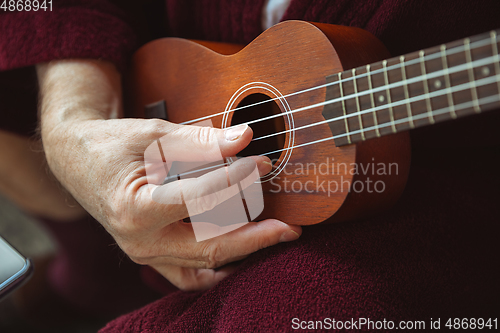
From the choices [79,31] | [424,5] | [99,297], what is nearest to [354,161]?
[424,5]

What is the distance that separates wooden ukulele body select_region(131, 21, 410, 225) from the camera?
1.58ft

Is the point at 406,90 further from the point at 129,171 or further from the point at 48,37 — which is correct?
the point at 48,37

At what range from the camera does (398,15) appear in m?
0.57

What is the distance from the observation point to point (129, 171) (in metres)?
0.58

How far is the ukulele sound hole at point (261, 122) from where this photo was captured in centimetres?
61

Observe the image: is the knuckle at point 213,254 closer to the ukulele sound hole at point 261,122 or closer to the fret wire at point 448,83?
the ukulele sound hole at point 261,122

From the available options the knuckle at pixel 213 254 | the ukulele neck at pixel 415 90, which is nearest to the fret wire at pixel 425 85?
the ukulele neck at pixel 415 90

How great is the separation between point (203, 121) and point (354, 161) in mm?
320

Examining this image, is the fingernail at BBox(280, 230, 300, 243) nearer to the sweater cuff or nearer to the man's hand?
the man's hand

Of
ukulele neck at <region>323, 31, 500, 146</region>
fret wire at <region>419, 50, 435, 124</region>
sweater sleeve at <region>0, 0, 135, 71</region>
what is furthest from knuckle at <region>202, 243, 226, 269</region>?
sweater sleeve at <region>0, 0, 135, 71</region>

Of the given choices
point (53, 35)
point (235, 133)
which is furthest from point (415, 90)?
point (53, 35)

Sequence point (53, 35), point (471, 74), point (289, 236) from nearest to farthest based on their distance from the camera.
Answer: point (471, 74) < point (289, 236) < point (53, 35)

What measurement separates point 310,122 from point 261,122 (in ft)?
0.50

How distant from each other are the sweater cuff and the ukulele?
28 centimetres
